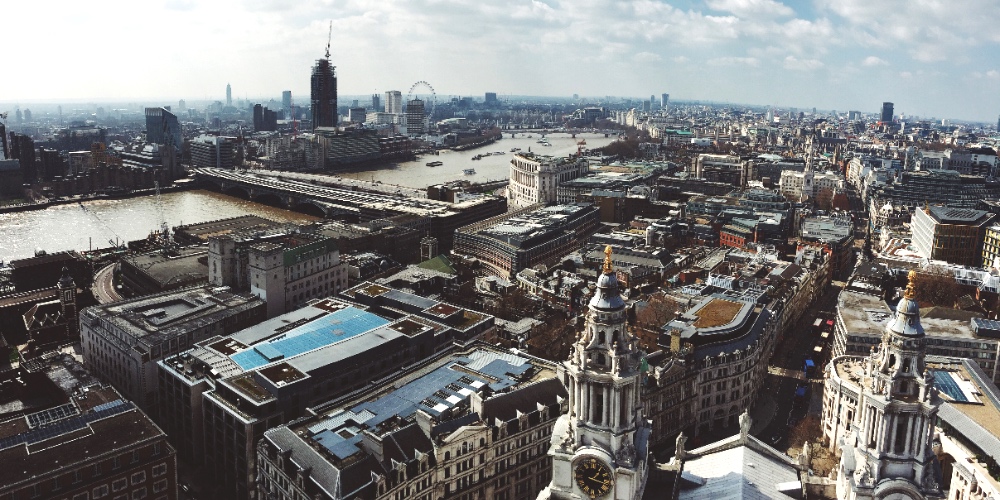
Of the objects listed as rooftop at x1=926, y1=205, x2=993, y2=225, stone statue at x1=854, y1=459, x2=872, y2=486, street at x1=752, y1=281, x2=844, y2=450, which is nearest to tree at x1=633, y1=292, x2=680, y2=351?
street at x1=752, y1=281, x2=844, y2=450

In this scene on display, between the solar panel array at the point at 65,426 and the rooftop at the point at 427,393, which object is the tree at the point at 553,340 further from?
the solar panel array at the point at 65,426

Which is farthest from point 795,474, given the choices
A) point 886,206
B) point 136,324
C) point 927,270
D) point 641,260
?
point 886,206

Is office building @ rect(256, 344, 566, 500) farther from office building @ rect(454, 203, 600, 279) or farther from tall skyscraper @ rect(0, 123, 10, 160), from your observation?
tall skyscraper @ rect(0, 123, 10, 160)

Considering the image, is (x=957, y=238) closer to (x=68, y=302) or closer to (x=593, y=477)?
(x=593, y=477)

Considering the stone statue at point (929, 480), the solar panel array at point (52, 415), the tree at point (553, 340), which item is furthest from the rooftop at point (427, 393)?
the stone statue at point (929, 480)

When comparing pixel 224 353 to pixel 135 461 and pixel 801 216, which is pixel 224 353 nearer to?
pixel 135 461

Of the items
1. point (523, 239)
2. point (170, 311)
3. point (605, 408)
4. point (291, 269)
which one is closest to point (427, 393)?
point (605, 408)
